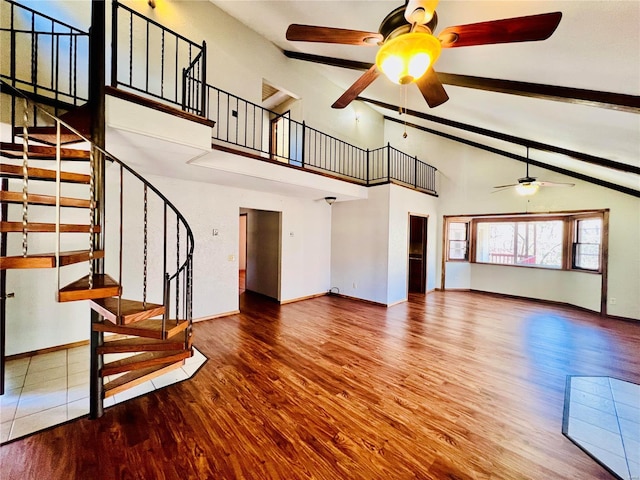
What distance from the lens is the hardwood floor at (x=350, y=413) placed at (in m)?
1.71

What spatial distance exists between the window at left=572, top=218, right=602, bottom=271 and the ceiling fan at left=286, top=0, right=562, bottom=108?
19.6 feet

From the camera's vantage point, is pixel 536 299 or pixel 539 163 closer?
pixel 539 163

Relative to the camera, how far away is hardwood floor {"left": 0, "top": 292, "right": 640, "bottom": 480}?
67.4 inches

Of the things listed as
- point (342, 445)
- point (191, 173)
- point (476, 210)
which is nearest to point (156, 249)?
point (191, 173)

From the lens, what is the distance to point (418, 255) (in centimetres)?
714

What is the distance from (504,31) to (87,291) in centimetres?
321

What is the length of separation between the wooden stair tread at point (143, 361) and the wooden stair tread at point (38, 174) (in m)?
1.58

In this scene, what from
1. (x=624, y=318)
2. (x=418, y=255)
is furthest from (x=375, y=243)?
(x=624, y=318)

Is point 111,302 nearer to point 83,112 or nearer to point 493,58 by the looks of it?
point 83,112

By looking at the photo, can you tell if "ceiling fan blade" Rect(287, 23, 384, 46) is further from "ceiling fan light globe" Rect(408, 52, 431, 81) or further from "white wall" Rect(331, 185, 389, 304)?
"white wall" Rect(331, 185, 389, 304)

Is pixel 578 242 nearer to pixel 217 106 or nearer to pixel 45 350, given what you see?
pixel 217 106

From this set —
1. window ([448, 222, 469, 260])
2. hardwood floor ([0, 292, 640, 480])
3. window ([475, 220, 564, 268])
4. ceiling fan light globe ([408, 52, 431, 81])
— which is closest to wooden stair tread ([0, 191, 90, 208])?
hardwood floor ([0, 292, 640, 480])

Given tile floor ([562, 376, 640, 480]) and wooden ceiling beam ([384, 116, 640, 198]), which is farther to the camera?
wooden ceiling beam ([384, 116, 640, 198])

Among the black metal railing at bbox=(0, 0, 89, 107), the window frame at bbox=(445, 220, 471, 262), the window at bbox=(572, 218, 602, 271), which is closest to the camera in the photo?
the black metal railing at bbox=(0, 0, 89, 107)
